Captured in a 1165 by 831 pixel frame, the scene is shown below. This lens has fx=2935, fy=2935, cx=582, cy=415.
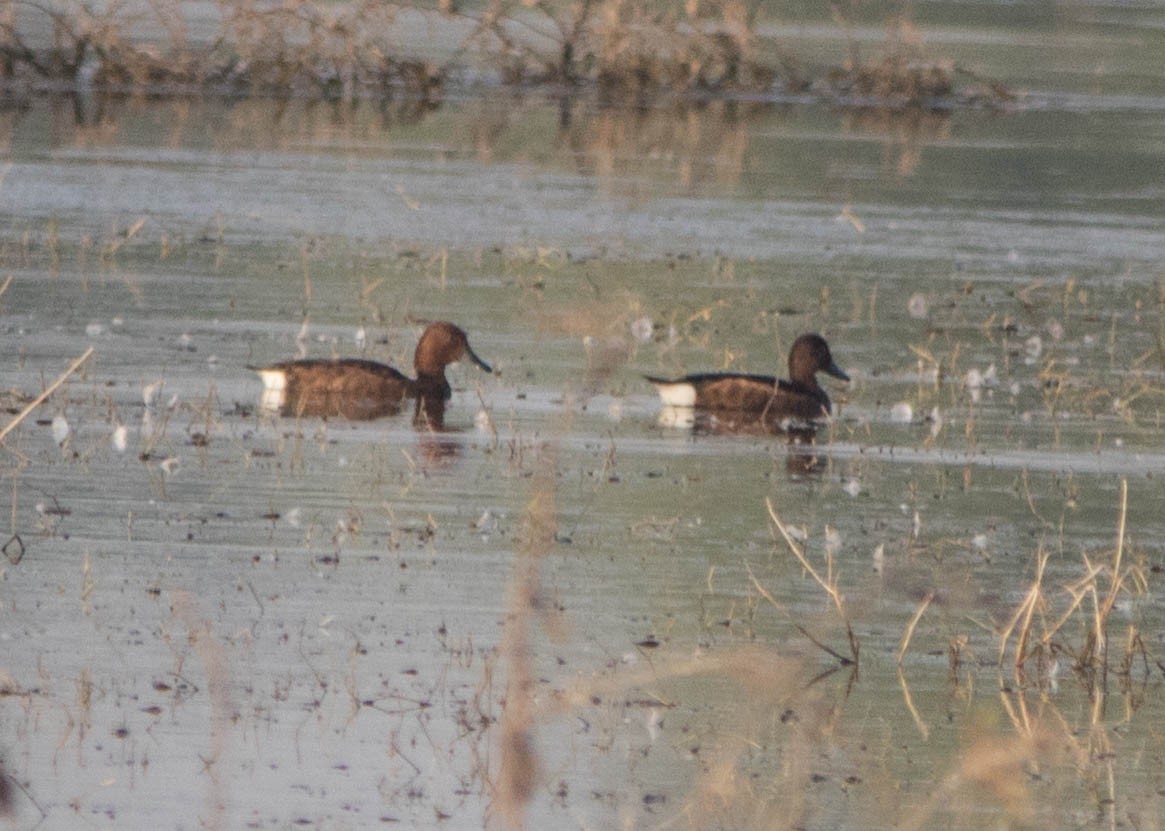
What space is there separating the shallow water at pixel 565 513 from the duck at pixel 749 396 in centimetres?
21

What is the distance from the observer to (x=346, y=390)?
1412 cm

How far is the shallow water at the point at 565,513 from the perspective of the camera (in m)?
7.56

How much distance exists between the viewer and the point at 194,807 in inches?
279

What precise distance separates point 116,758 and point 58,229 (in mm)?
14395

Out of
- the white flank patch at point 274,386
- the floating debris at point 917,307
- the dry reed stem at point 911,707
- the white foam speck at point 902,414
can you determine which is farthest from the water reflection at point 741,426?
the dry reed stem at point 911,707

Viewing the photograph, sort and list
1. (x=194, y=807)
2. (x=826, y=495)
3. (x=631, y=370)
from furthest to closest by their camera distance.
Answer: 1. (x=631, y=370)
2. (x=826, y=495)
3. (x=194, y=807)

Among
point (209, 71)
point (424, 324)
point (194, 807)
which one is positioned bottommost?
point (194, 807)

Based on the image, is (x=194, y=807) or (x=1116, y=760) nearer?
(x=194, y=807)

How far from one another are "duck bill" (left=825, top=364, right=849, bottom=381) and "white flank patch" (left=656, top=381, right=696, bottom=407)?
1.14m

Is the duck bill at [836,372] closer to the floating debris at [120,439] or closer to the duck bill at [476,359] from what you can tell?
the duck bill at [476,359]

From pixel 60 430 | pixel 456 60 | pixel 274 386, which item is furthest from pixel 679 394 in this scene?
pixel 456 60

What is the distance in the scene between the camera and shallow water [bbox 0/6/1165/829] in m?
7.56

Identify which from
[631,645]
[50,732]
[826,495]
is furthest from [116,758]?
[826,495]

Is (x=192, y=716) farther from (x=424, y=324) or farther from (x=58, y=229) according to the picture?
(x=58, y=229)
